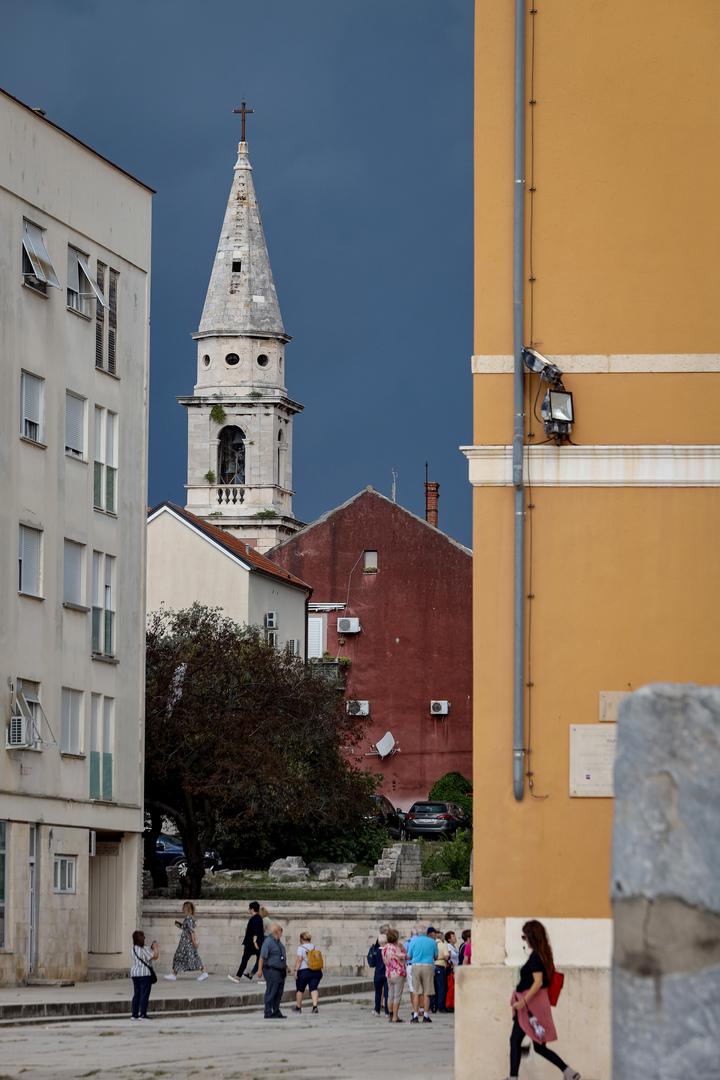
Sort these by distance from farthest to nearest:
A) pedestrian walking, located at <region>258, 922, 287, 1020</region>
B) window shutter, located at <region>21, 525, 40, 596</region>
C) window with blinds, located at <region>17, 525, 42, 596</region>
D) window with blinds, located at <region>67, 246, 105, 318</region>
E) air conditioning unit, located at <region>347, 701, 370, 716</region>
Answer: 1. air conditioning unit, located at <region>347, 701, 370, 716</region>
2. window with blinds, located at <region>67, 246, 105, 318</region>
3. window shutter, located at <region>21, 525, 40, 596</region>
4. window with blinds, located at <region>17, 525, 42, 596</region>
5. pedestrian walking, located at <region>258, 922, 287, 1020</region>

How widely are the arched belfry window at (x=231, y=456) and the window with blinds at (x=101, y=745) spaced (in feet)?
230

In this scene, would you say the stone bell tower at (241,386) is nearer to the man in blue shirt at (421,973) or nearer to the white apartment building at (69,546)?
the white apartment building at (69,546)

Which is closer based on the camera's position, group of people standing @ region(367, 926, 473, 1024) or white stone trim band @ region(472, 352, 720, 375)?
white stone trim band @ region(472, 352, 720, 375)

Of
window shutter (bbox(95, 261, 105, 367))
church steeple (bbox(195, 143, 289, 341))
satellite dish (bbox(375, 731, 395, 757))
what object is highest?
church steeple (bbox(195, 143, 289, 341))

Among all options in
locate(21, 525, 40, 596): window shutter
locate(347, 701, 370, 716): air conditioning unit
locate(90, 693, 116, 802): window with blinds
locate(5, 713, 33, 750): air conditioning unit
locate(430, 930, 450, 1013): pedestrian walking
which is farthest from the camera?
locate(347, 701, 370, 716): air conditioning unit

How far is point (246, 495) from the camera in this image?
366 feet

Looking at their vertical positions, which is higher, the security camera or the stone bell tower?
the stone bell tower

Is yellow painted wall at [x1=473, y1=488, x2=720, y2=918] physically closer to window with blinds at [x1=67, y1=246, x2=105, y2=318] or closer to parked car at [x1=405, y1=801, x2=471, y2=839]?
window with blinds at [x1=67, y1=246, x2=105, y2=318]

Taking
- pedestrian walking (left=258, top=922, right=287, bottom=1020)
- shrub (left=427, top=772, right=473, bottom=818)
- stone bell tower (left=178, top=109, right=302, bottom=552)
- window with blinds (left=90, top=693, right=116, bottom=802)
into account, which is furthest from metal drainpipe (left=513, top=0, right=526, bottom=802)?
stone bell tower (left=178, top=109, right=302, bottom=552)

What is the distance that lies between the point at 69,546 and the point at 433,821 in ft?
94.4

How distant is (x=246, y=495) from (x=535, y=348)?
3706 inches

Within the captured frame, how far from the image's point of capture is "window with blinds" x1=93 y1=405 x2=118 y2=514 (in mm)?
42062

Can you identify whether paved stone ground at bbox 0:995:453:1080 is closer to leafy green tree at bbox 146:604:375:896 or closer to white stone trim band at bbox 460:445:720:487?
white stone trim band at bbox 460:445:720:487

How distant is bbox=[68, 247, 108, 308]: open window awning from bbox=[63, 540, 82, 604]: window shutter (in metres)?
4.95
